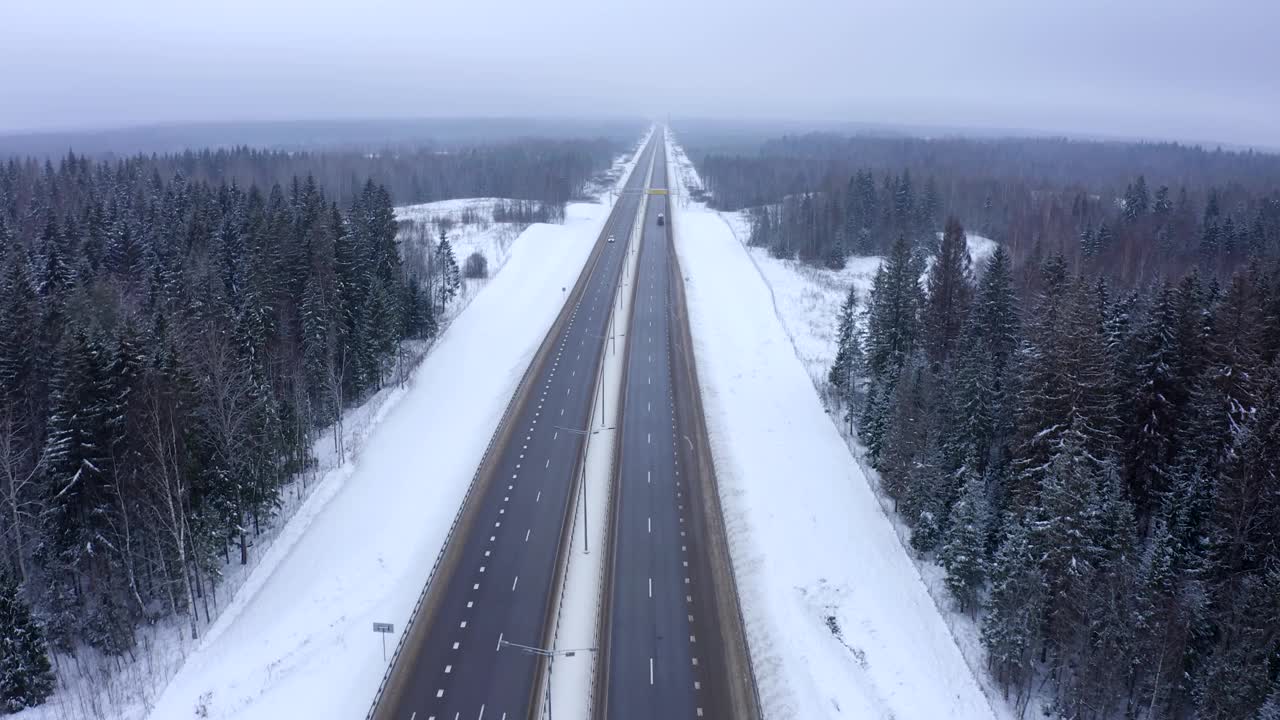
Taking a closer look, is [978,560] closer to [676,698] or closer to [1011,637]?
[1011,637]

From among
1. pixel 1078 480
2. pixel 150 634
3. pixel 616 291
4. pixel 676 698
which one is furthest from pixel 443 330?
pixel 1078 480

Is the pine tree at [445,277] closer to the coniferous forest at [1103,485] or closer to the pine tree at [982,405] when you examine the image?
the coniferous forest at [1103,485]

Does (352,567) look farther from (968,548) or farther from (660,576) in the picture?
(968,548)

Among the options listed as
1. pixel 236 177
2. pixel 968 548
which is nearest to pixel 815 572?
pixel 968 548

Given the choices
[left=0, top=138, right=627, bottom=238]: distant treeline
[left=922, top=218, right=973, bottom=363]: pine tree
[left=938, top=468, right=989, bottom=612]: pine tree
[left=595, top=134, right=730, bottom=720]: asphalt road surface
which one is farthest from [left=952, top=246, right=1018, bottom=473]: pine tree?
[left=0, top=138, right=627, bottom=238]: distant treeline

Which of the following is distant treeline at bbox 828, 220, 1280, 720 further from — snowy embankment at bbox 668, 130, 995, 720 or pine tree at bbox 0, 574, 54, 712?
pine tree at bbox 0, 574, 54, 712

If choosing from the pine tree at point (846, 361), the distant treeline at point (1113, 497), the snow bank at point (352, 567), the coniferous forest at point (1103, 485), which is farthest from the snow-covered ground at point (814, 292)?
the snow bank at point (352, 567)
